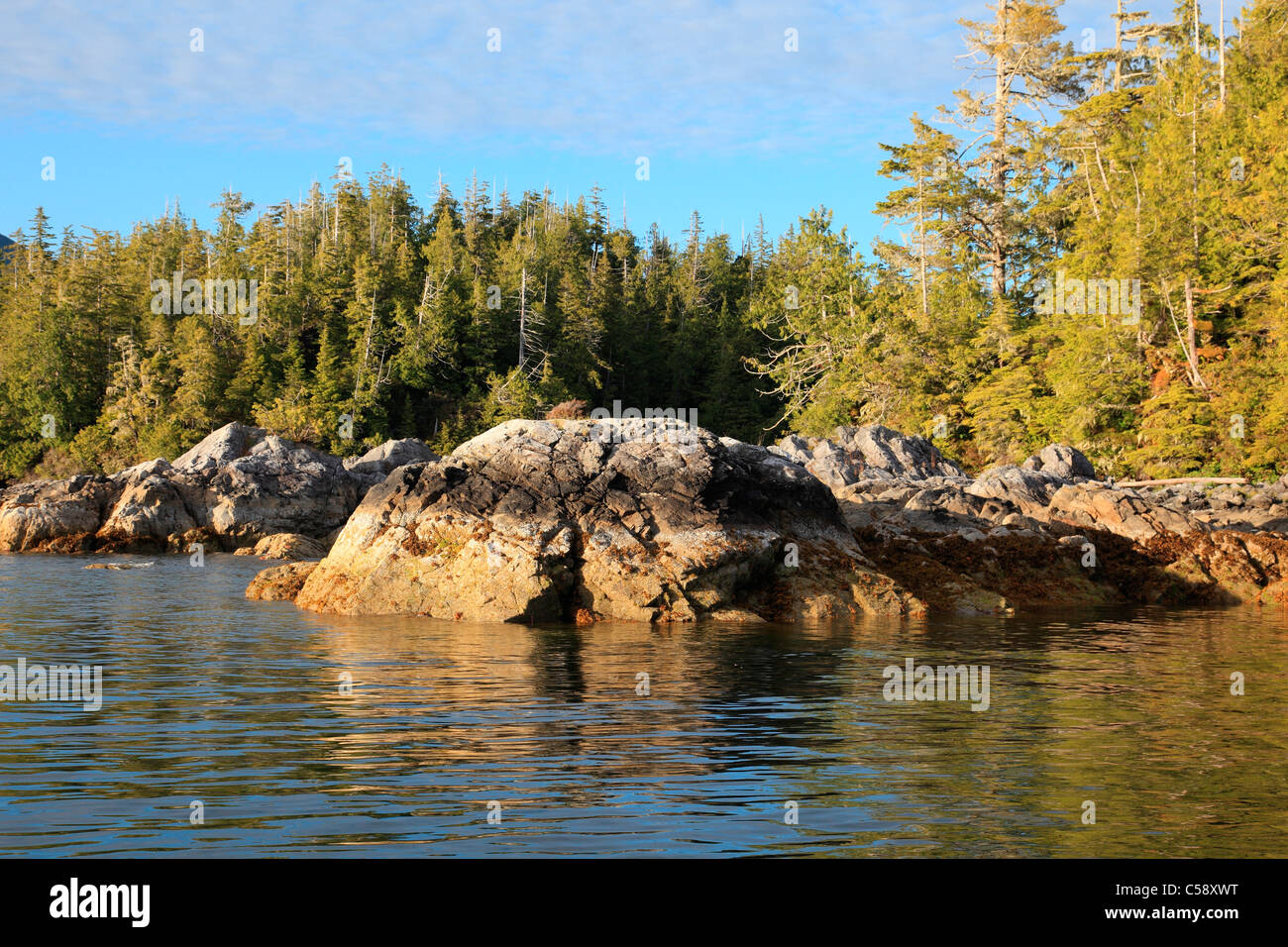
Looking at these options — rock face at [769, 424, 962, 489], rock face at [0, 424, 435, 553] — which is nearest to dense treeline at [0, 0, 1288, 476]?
rock face at [769, 424, 962, 489]

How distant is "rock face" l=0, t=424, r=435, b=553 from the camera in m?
41.3

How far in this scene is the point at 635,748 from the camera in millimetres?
9469

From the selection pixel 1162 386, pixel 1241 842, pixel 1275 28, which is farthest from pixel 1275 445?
pixel 1241 842

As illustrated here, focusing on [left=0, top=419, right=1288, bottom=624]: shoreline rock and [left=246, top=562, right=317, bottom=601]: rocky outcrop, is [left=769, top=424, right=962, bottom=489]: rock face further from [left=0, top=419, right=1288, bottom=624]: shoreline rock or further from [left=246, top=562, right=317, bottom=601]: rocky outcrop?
[left=246, top=562, right=317, bottom=601]: rocky outcrop

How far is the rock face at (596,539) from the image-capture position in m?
20.0

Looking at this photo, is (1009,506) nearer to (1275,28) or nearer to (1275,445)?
(1275,445)

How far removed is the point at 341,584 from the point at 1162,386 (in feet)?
127

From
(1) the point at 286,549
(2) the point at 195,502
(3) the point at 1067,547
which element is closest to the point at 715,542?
(3) the point at 1067,547

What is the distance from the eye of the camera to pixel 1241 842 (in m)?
6.72

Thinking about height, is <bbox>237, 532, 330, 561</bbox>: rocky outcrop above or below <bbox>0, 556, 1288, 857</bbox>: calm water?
above

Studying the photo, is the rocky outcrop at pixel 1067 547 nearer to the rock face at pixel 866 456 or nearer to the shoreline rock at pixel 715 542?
the shoreline rock at pixel 715 542

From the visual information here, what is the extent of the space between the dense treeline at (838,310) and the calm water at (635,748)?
30.8 metres

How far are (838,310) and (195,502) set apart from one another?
133ft

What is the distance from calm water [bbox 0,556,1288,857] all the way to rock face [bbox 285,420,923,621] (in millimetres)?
2319
